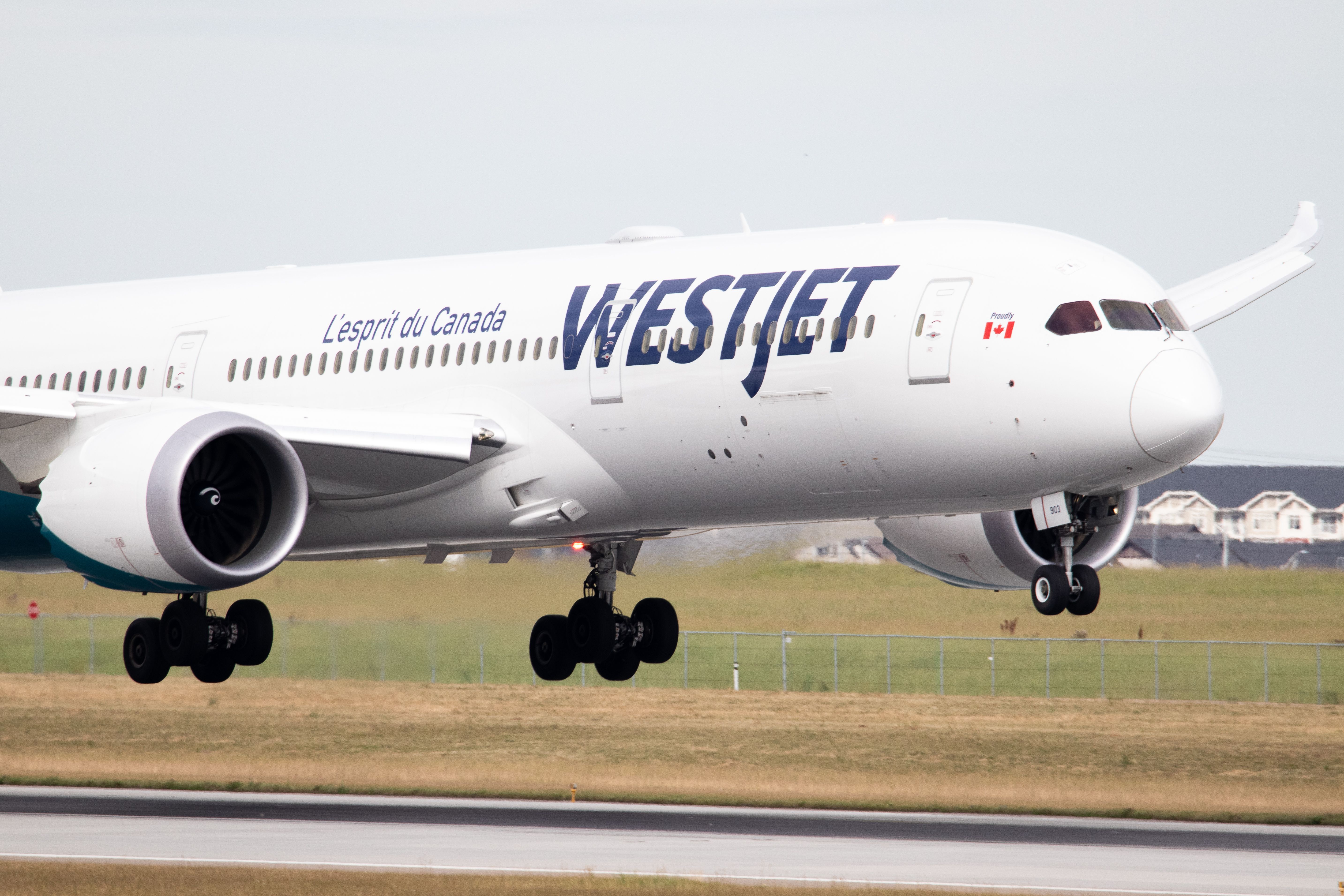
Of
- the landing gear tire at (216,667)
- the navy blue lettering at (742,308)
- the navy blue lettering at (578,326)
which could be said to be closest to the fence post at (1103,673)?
the landing gear tire at (216,667)

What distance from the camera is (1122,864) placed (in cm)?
3944

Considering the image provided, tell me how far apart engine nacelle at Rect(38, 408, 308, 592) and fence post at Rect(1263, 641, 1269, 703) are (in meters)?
48.8

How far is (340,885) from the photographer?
3544 cm

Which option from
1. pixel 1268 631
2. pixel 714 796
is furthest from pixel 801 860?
pixel 1268 631

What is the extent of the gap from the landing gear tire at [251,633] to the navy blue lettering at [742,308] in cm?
961

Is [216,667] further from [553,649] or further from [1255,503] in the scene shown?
[1255,503]

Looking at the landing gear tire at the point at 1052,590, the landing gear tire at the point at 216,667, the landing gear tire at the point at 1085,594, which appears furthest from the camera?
the landing gear tire at the point at 216,667

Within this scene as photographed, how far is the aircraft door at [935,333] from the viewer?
2358 centimetres

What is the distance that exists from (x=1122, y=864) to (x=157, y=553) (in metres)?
23.6

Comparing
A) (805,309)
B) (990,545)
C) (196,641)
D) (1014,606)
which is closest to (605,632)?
(990,545)

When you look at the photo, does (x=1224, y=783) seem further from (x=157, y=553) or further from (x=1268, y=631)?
(x=157, y=553)

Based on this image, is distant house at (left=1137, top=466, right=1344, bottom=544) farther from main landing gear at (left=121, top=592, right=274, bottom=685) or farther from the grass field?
main landing gear at (left=121, top=592, right=274, bottom=685)

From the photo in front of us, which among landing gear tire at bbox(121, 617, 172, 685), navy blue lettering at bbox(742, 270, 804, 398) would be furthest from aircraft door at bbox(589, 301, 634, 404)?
landing gear tire at bbox(121, 617, 172, 685)

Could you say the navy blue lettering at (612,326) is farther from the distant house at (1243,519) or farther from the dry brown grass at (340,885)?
the distant house at (1243,519)
